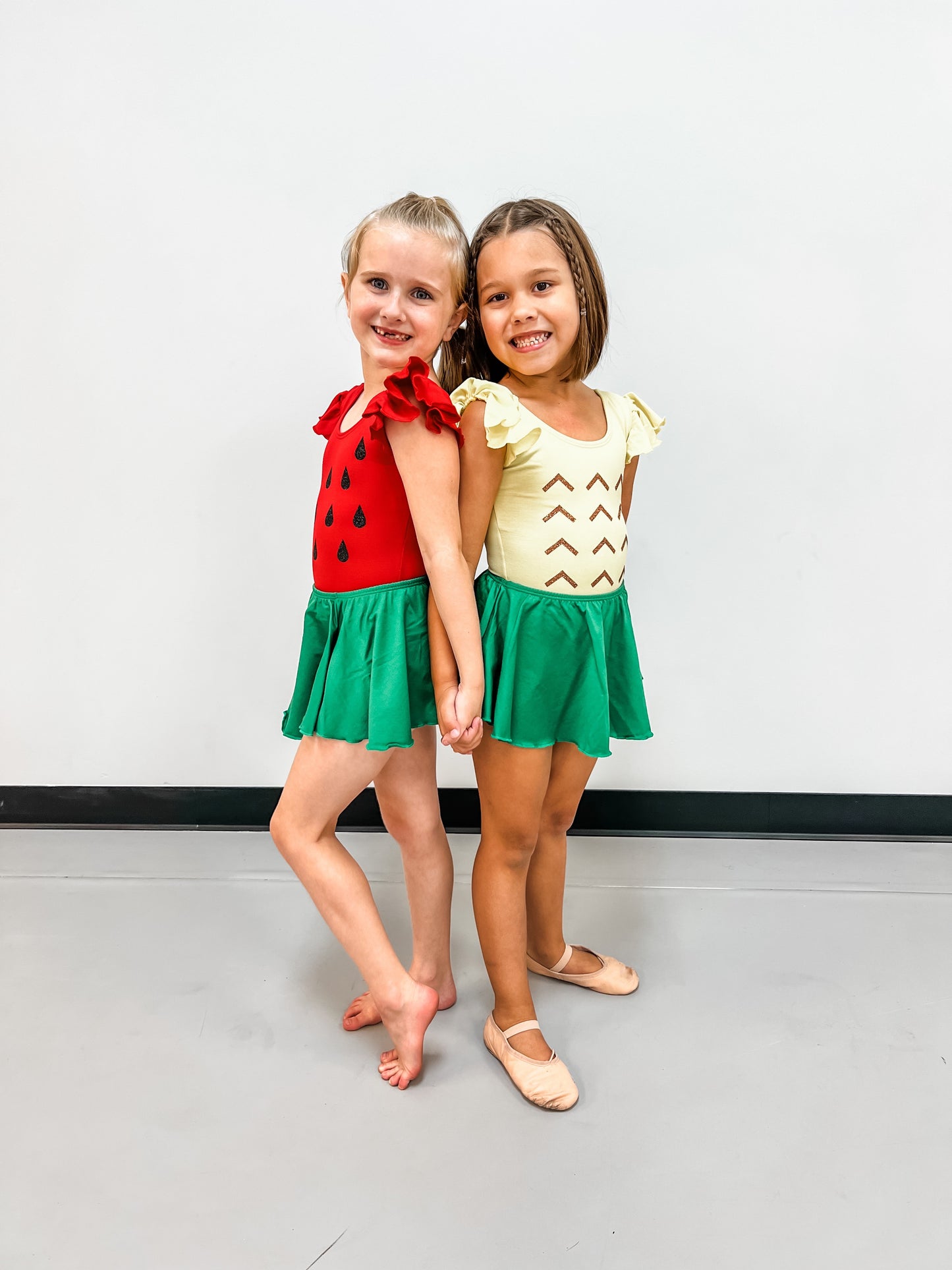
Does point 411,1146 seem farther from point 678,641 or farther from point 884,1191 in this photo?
point 678,641

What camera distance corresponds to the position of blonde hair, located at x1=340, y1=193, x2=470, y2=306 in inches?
41.8

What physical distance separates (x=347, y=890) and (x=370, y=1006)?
10.3 inches

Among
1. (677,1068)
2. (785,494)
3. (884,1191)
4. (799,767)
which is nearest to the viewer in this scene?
(884,1191)

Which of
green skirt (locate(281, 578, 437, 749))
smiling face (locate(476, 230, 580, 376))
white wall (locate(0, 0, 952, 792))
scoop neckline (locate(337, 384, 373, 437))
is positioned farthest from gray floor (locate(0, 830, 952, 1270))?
smiling face (locate(476, 230, 580, 376))

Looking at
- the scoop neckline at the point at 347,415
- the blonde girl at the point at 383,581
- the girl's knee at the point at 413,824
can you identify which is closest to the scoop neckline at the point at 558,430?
the blonde girl at the point at 383,581

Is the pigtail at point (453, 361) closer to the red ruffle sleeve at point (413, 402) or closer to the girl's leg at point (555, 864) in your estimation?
the red ruffle sleeve at point (413, 402)

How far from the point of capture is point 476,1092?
3.81 feet

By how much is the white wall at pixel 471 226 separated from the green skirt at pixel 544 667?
0.69 metres

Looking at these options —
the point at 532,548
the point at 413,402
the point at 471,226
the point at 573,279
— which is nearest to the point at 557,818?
the point at 532,548

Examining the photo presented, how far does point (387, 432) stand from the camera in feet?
3.52

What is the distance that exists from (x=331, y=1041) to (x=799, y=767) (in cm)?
119

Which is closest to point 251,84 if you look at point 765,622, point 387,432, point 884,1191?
point 387,432

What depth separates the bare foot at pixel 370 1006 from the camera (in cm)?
128

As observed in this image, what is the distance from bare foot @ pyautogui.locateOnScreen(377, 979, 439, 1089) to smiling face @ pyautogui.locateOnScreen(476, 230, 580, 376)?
878 mm
